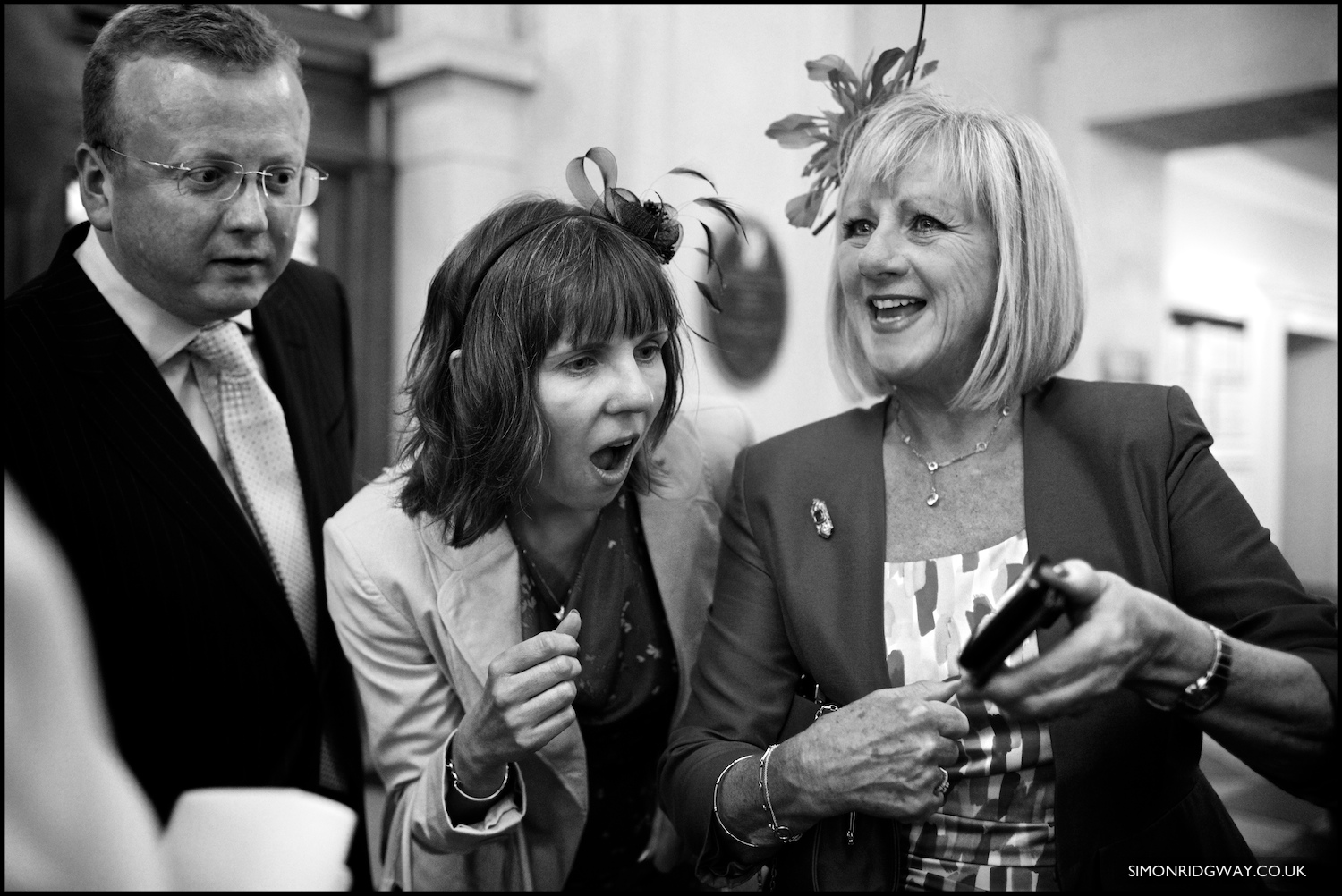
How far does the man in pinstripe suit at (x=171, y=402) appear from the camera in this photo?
1.71 metres

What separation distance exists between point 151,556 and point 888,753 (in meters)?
1.14

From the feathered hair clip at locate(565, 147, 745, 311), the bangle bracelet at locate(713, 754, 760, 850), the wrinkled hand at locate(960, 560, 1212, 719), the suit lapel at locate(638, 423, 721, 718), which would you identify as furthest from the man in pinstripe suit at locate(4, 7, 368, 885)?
the wrinkled hand at locate(960, 560, 1212, 719)

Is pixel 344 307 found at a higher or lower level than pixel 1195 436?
higher

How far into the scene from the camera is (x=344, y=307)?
2.42 m

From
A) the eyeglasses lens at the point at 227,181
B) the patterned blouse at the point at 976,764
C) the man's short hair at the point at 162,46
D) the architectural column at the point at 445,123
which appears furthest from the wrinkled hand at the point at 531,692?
the architectural column at the point at 445,123

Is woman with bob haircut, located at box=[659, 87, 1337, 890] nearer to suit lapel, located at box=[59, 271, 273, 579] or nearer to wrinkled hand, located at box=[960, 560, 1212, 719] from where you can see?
wrinkled hand, located at box=[960, 560, 1212, 719]

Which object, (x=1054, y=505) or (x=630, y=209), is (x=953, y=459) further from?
(x=630, y=209)

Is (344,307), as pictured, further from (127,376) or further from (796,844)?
(796,844)

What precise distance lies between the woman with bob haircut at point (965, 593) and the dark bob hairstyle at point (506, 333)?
34 centimetres

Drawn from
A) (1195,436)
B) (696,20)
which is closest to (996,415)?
(1195,436)

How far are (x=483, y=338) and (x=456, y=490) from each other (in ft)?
0.82

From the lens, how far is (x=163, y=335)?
1.84 m

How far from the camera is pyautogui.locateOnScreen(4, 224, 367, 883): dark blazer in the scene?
66.9 inches

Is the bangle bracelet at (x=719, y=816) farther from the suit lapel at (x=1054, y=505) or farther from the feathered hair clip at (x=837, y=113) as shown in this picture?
the feathered hair clip at (x=837, y=113)
